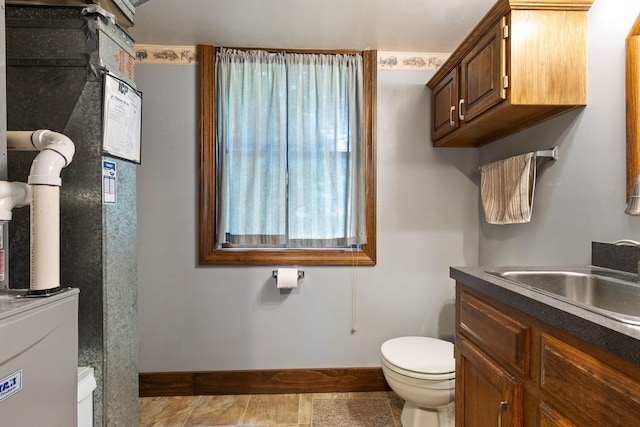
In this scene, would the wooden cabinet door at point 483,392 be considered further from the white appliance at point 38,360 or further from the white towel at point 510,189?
the white appliance at point 38,360

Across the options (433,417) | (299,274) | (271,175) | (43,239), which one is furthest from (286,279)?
(43,239)

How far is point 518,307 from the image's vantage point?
2.98 feet

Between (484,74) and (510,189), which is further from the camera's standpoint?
(510,189)

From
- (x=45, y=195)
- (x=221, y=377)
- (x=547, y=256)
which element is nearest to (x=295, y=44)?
(x=45, y=195)

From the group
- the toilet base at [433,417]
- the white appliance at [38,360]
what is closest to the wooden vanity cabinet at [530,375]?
the toilet base at [433,417]

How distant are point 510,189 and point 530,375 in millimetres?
1086

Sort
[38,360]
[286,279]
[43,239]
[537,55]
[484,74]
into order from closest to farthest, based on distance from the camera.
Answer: [38,360] → [43,239] → [537,55] → [484,74] → [286,279]

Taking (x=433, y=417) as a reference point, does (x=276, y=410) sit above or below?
below

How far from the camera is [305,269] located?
85.0 inches

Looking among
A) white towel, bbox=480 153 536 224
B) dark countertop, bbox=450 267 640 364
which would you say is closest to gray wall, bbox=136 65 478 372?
white towel, bbox=480 153 536 224

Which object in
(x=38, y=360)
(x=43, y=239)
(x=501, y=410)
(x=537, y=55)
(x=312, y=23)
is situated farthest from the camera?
(x=312, y=23)

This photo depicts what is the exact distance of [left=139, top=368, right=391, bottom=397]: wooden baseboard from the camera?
6.86 ft

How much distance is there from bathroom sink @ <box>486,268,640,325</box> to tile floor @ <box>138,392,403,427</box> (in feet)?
3.85

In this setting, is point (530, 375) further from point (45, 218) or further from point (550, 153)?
point (45, 218)
